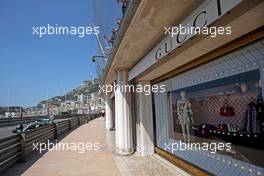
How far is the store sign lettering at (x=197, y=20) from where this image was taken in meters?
2.74

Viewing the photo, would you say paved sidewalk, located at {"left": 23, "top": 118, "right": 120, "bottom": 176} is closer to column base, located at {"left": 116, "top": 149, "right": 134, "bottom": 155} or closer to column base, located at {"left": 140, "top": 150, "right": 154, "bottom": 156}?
column base, located at {"left": 116, "top": 149, "right": 134, "bottom": 155}

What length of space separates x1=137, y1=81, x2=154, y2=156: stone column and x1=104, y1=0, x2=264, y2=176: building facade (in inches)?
13.7

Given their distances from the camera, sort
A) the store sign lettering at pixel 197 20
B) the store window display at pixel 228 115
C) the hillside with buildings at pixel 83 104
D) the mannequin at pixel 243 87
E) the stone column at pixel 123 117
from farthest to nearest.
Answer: the hillside with buildings at pixel 83 104, the stone column at pixel 123 117, the mannequin at pixel 243 87, the store window display at pixel 228 115, the store sign lettering at pixel 197 20

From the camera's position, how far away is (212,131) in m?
4.62

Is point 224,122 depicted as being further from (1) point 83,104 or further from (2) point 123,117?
(1) point 83,104

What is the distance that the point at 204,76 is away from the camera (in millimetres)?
4500

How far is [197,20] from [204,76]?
1.41m

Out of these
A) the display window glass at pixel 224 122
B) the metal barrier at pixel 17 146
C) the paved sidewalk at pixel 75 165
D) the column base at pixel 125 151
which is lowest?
the paved sidewalk at pixel 75 165

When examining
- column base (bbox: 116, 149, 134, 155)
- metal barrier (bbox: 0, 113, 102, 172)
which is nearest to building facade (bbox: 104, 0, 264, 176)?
Result: column base (bbox: 116, 149, 134, 155)

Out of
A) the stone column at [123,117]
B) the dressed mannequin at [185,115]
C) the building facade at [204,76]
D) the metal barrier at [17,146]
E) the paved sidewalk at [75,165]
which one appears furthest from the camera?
the stone column at [123,117]

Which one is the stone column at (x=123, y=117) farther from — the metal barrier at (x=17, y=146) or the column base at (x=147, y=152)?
the metal barrier at (x=17, y=146)

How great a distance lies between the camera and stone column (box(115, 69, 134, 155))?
785 centimetres

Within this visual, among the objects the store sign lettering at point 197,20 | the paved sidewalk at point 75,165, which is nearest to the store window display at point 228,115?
the store sign lettering at point 197,20

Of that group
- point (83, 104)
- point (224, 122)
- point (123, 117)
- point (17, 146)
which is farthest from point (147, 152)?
point (83, 104)
